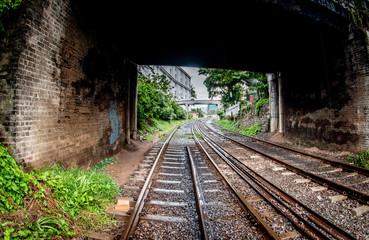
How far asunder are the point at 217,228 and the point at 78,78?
17.0ft

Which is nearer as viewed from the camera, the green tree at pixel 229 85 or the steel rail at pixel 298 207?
the steel rail at pixel 298 207

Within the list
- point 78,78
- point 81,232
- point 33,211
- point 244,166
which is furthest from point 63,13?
point 244,166

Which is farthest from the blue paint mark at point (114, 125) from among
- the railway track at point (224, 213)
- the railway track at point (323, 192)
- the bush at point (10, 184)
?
the railway track at point (323, 192)

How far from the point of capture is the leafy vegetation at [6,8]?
3.02 m

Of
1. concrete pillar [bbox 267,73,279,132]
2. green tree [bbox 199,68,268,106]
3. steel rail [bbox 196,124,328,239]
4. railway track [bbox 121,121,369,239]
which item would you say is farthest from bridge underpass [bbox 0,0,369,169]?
green tree [bbox 199,68,268,106]

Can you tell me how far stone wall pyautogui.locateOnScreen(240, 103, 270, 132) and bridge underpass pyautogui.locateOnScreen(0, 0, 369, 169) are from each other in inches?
122

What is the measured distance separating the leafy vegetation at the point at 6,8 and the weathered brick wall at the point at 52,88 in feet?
0.34

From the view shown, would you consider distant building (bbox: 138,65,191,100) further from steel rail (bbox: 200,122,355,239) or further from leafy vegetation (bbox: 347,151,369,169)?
steel rail (bbox: 200,122,355,239)

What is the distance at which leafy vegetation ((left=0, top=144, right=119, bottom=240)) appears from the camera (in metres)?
2.20

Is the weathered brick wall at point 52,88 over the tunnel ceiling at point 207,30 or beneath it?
beneath

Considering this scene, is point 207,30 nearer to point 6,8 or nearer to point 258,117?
point 6,8

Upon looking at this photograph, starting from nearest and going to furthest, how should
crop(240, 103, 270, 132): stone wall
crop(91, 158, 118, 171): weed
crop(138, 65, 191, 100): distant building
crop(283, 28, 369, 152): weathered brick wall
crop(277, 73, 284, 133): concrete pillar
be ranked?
crop(91, 158, 118, 171): weed, crop(283, 28, 369, 152): weathered brick wall, crop(277, 73, 284, 133): concrete pillar, crop(240, 103, 270, 132): stone wall, crop(138, 65, 191, 100): distant building

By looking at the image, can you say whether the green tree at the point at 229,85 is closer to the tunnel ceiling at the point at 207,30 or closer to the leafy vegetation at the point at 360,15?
the tunnel ceiling at the point at 207,30

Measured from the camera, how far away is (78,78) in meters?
4.82
